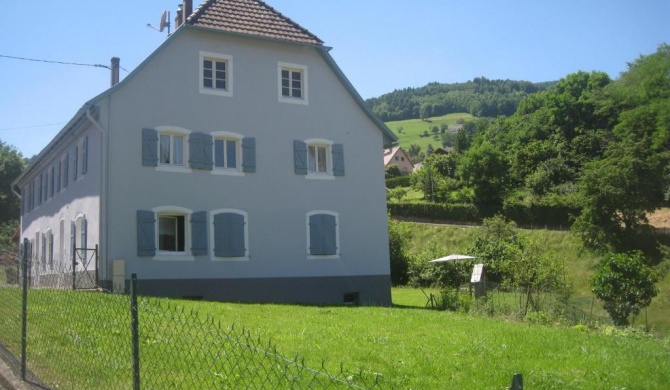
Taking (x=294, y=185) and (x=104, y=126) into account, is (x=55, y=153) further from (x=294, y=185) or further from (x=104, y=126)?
(x=294, y=185)

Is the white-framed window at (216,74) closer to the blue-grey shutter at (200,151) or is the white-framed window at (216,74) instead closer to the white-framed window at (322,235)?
the blue-grey shutter at (200,151)

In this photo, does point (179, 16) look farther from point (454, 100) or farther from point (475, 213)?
point (454, 100)

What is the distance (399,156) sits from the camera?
110 meters

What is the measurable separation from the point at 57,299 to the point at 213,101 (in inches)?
539

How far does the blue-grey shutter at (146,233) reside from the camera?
784 inches

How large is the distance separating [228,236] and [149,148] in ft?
12.1

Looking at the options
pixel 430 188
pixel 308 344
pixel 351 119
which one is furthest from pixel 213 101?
pixel 430 188

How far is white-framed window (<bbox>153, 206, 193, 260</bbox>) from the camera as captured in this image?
Result: 20531 mm

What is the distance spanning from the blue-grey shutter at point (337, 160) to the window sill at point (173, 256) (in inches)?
236

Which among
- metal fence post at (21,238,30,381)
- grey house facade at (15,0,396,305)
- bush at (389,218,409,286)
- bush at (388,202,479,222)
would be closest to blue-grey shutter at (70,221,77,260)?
grey house facade at (15,0,396,305)

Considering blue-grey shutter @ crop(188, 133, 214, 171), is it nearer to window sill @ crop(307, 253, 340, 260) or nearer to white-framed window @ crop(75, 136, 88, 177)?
white-framed window @ crop(75, 136, 88, 177)

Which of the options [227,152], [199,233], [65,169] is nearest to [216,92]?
[227,152]

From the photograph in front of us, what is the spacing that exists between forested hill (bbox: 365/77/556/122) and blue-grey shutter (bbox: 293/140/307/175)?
11983 cm

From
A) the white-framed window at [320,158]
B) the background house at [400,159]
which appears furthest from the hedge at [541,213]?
the background house at [400,159]
